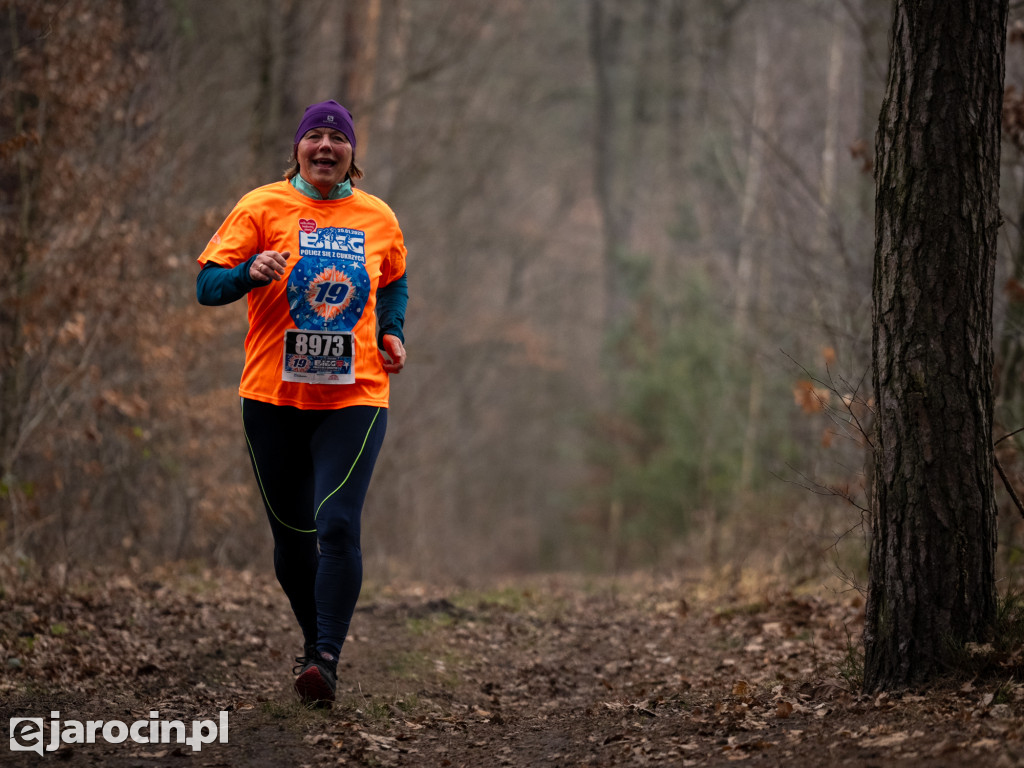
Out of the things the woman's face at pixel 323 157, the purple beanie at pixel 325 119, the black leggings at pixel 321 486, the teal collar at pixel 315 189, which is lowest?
the black leggings at pixel 321 486

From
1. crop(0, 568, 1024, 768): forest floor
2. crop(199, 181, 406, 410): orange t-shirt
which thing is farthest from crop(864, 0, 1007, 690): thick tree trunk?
crop(199, 181, 406, 410): orange t-shirt

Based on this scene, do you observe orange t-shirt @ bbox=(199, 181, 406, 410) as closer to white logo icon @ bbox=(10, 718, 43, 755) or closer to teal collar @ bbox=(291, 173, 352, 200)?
teal collar @ bbox=(291, 173, 352, 200)

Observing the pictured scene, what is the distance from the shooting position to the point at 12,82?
8.20 metres

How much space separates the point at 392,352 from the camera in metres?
4.95

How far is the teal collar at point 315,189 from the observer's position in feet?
15.9

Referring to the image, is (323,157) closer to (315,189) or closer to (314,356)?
(315,189)

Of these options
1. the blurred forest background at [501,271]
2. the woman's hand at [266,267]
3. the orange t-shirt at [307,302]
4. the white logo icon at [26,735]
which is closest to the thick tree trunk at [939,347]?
the blurred forest background at [501,271]

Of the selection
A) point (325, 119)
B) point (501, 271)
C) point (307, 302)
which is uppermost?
point (501, 271)

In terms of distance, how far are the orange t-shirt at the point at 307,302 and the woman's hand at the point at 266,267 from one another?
16 cm

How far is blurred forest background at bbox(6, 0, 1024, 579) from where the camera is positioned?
8.74m

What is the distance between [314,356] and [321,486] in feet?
1.81

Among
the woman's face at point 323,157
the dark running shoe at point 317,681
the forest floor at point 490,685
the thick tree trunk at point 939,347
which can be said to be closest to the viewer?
the forest floor at point 490,685

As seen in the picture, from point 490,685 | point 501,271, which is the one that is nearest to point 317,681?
point 490,685

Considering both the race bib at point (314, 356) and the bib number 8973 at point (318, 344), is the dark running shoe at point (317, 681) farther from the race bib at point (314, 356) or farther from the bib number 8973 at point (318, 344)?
the bib number 8973 at point (318, 344)
